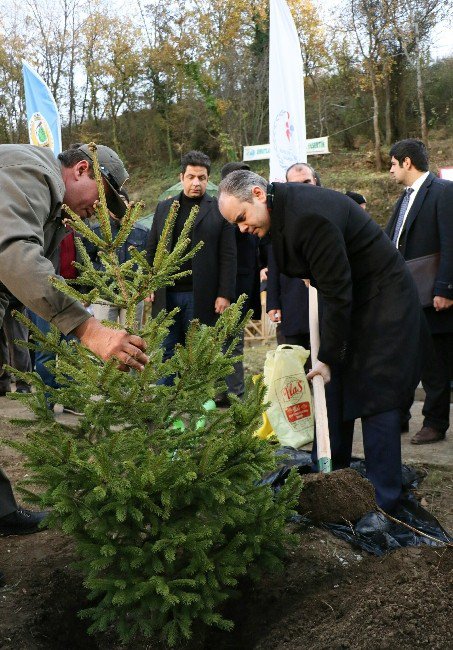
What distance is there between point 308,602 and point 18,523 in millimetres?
1527

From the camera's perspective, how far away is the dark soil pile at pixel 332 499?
3143mm

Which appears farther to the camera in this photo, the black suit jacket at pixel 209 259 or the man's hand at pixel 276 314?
the black suit jacket at pixel 209 259

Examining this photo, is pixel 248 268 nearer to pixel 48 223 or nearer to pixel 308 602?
pixel 48 223

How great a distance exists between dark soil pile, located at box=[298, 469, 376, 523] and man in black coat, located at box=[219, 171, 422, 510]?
13.0 inches

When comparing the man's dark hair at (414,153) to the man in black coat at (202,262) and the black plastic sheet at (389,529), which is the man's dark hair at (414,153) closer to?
the man in black coat at (202,262)

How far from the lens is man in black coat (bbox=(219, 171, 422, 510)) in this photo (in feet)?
10.5

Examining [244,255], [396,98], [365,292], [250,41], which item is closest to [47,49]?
[250,41]

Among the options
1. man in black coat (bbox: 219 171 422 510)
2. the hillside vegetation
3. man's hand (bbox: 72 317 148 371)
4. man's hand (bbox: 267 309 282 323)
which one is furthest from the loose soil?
the hillside vegetation

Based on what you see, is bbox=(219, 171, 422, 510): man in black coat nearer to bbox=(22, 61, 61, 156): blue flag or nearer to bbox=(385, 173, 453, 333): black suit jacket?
bbox=(385, 173, 453, 333): black suit jacket

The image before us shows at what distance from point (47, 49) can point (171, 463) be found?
26621 millimetres

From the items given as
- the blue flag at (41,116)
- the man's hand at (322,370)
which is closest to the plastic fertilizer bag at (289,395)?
the man's hand at (322,370)

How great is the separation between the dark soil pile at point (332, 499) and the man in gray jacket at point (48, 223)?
130 centimetres

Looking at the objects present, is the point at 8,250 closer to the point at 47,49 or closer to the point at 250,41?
the point at 250,41

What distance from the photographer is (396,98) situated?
72.7ft
